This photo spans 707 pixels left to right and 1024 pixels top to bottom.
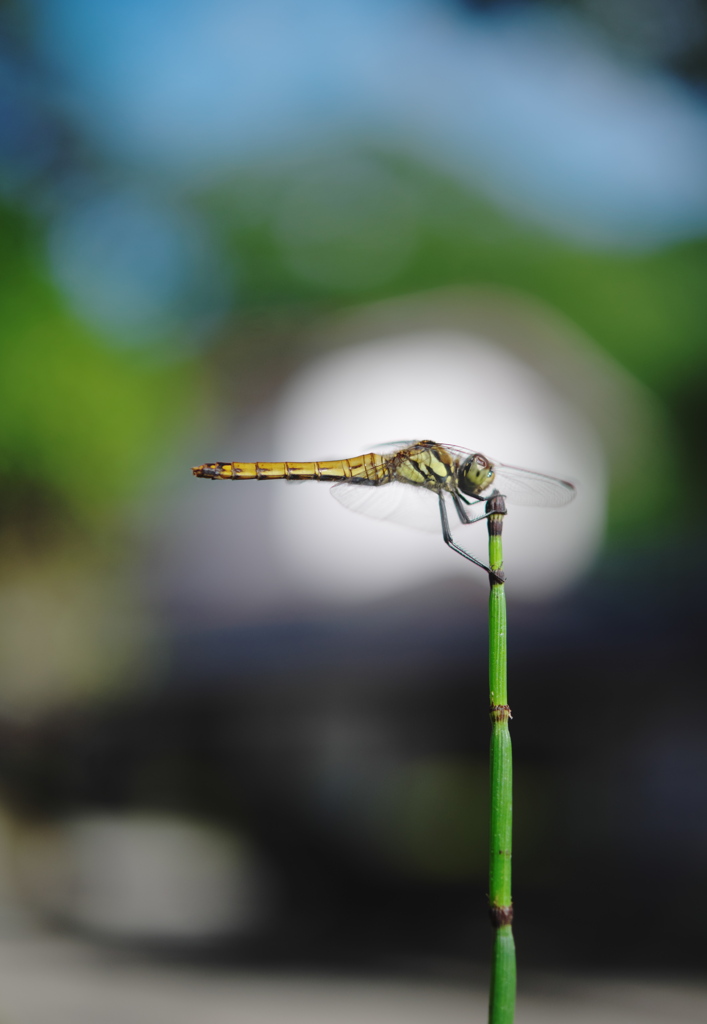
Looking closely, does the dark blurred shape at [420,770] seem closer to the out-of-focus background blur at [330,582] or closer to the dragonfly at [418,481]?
the out-of-focus background blur at [330,582]

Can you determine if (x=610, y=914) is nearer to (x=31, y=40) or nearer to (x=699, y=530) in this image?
(x=699, y=530)

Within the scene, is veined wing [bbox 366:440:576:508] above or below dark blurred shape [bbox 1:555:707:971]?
above

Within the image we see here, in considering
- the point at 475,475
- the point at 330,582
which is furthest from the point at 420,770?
the point at 475,475

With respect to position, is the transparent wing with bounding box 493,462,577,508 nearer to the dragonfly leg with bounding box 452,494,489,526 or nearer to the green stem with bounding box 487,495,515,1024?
the dragonfly leg with bounding box 452,494,489,526

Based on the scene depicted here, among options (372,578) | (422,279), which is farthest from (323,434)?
(422,279)

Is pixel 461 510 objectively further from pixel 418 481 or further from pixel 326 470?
pixel 326 470

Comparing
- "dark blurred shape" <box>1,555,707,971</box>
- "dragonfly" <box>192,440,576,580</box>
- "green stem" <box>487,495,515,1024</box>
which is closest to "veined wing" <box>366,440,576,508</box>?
"dragonfly" <box>192,440,576,580</box>

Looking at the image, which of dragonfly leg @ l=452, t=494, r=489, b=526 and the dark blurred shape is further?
the dark blurred shape
